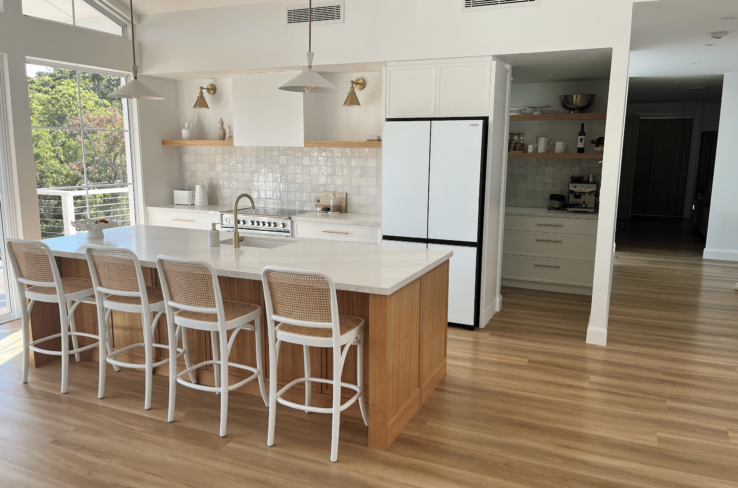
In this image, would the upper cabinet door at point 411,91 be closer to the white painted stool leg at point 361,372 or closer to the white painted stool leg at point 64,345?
the white painted stool leg at point 361,372

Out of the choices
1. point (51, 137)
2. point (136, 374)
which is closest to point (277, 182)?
point (51, 137)

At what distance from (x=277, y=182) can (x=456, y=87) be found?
2522 millimetres

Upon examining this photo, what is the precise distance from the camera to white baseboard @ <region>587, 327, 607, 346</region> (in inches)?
172

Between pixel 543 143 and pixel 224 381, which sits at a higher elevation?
pixel 543 143

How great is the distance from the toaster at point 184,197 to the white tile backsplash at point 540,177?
3704mm

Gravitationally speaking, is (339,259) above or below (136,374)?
above

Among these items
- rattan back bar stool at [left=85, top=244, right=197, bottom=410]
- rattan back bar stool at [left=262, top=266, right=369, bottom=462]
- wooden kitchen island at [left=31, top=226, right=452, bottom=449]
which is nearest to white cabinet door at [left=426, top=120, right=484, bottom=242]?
wooden kitchen island at [left=31, top=226, right=452, bottom=449]

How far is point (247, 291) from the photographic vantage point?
334 cm

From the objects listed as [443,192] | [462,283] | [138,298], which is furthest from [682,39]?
[138,298]

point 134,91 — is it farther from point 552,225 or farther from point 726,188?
point 726,188

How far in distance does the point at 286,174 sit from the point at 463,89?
7.99ft

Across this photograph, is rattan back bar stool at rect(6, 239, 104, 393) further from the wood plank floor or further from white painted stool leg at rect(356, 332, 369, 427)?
white painted stool leg at rect(356, 332, 369, 427)

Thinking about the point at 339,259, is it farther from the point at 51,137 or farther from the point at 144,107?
the point at 144,107

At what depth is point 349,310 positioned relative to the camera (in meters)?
3.10
